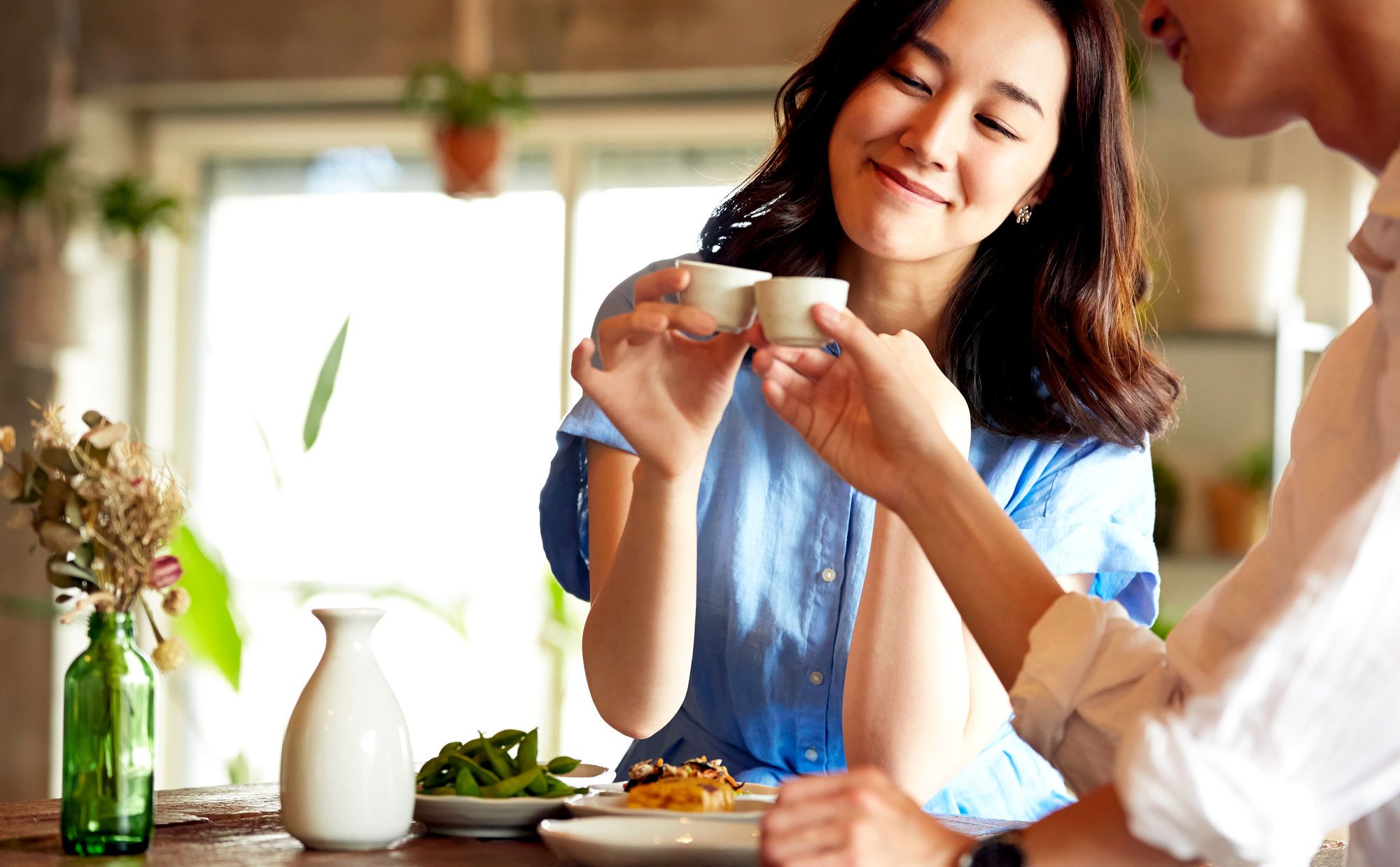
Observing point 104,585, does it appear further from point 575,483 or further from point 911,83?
point 911,83

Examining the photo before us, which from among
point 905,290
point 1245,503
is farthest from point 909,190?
point 1245,503

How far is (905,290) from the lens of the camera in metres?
1.81

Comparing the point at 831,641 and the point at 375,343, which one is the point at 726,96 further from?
the point at 831,641

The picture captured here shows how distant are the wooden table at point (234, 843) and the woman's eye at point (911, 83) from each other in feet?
2.67

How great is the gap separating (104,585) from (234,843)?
247 millimetres

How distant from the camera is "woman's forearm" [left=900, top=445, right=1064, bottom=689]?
1.08 meters

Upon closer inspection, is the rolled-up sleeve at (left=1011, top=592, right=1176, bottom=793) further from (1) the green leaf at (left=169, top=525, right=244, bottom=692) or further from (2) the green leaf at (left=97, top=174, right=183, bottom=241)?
(2) the green leaf at (left=97, top=174, right=183, bottom=241)

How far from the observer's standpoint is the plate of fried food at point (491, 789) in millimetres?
1274

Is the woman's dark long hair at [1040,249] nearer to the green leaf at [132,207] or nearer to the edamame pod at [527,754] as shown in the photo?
the edamame pod at [527,754]

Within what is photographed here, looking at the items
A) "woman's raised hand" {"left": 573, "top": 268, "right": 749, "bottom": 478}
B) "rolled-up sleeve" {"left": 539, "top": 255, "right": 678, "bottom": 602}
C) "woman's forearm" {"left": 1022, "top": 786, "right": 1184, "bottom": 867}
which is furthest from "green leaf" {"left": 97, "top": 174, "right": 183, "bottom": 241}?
"woman's forearm" {"left": 1022, "top": 786, "right": 1184, "bottom": 867}

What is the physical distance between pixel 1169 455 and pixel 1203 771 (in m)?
2.88

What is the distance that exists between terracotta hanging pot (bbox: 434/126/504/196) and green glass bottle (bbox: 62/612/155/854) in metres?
2.54

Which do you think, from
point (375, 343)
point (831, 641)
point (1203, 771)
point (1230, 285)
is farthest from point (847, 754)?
point (375, 343)

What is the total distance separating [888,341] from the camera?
4.59 feet
